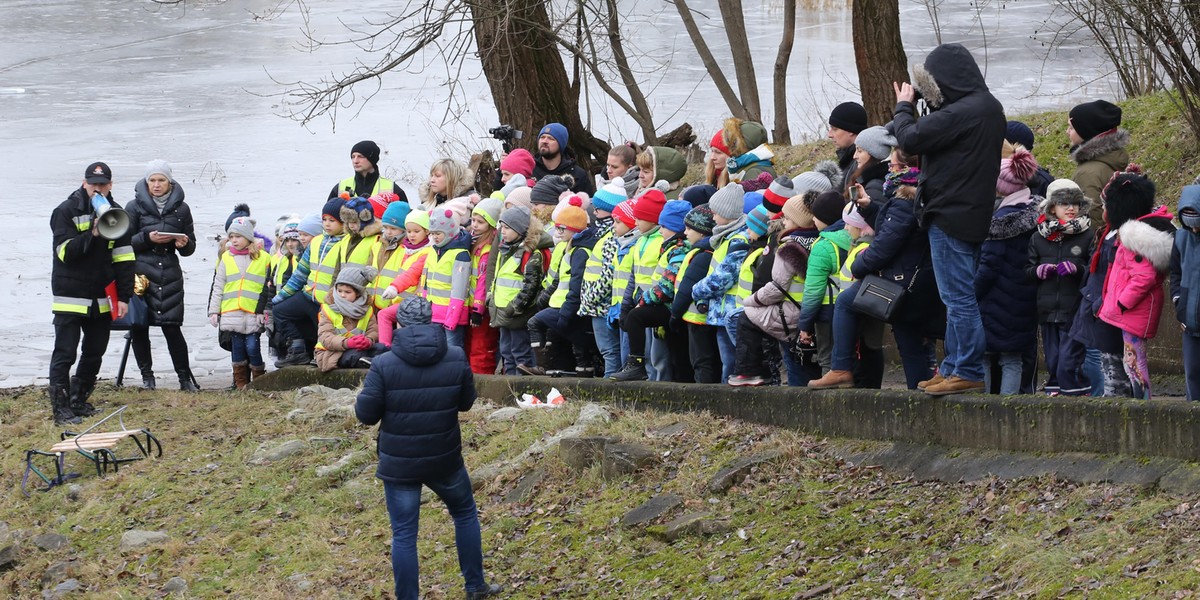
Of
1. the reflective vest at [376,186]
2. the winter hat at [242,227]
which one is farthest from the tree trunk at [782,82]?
the winter hat at [242,227]

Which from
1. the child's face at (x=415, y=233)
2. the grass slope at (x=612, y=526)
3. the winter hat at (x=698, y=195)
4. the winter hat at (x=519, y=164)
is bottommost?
the grass slope at (x=612, y=526)

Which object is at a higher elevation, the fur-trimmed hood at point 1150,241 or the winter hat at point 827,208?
the winter hat at point 827,208

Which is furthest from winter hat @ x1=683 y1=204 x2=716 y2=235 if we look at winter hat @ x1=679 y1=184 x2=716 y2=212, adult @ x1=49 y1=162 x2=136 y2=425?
adult @ x1=49 y1=162 x2=136 y2=425

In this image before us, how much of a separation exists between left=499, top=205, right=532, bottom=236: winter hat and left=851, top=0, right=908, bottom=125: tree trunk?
4.97 meters

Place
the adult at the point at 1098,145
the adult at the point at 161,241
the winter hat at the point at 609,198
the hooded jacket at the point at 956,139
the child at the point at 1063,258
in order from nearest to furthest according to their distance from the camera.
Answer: the hooded jacket at the point at 956,139
the child at the point at 1063,258
the adult at the point at 1098,145
the winter hat at the point at 609,198
the adult at the point at 161,241

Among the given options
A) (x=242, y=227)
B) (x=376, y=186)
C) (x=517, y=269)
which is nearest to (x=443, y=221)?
(x=517, y=269)

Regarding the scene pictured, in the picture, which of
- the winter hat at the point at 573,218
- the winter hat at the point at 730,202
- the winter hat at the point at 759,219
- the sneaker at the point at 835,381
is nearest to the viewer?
the sneaker at the point at 835,381

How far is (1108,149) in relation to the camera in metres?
9.38

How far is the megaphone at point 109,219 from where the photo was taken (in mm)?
11945

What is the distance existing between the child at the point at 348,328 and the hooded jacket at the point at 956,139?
6125 millimetres

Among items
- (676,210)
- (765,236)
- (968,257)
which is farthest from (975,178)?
(676,210)

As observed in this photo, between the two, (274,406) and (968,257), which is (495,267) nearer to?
(274,406)

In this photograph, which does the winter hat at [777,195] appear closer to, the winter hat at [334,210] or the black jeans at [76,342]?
the winter hat at [334,210]

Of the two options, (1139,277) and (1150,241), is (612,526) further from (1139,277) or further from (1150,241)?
(1150,241)
